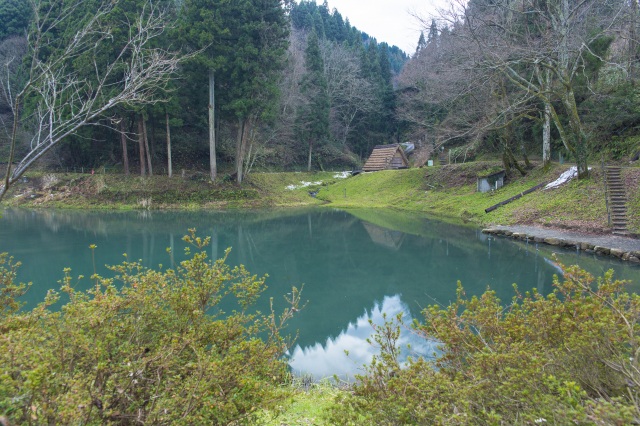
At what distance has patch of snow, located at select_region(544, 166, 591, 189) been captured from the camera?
16.7m

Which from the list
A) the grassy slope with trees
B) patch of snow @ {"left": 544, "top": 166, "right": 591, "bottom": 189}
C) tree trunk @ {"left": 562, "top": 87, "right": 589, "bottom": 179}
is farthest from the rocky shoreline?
patch of snow @ {"left": 544, "top": 166, "right": 591, "bottom": 189}

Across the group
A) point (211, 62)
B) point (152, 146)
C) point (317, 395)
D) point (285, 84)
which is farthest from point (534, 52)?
Result: point (152, 146)

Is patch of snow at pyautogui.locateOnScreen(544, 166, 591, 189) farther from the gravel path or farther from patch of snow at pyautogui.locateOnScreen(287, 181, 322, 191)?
patch of snow at pyautogui.locateOnScreen(287, 181, 322, 191)

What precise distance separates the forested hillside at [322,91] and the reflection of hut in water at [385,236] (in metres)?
5.02

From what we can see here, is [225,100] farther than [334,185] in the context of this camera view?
No

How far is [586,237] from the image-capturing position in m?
11.8

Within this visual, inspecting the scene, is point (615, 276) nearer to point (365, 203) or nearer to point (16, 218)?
point (365, 203)

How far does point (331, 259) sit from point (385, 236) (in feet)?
13.6

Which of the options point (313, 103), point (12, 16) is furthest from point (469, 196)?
point (12, 16)

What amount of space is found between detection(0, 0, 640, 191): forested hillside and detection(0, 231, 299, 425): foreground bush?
1.58 meters

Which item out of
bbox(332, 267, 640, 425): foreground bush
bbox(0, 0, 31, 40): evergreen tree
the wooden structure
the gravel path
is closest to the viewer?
bbox(332, 267, 640, 425): foreground bush

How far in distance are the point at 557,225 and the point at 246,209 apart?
16.0 metres

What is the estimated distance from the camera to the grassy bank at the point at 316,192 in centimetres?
1859

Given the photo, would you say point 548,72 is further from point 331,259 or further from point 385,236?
point 331,259
